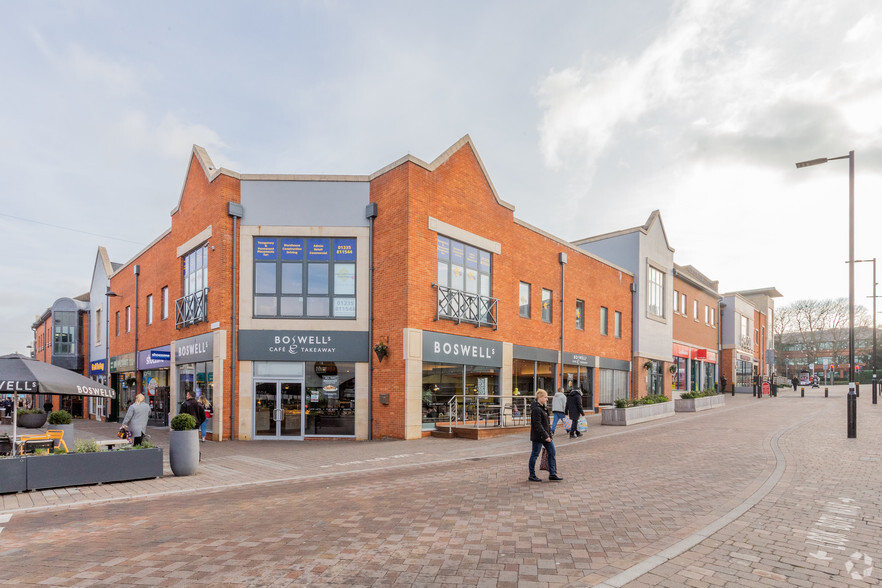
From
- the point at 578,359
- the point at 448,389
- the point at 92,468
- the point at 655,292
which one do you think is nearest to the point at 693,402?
the point at 578,359

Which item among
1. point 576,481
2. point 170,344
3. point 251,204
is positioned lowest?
point 576,481

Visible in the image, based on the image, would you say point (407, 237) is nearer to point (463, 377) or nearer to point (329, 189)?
point (329, 189)

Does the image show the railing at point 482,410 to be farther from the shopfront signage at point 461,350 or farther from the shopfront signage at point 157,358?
the shopfront signage at point 157,358

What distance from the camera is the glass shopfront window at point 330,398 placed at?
16.8 metres

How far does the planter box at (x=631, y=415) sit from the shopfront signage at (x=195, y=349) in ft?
46.1

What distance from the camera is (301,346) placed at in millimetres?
16922

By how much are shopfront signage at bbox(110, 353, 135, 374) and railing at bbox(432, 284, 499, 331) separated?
56.0 ft

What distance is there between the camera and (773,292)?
59719 millimetres

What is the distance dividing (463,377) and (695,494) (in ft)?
34.9

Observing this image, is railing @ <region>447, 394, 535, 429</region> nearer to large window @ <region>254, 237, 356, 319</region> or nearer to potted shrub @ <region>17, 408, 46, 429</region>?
large window @ <region>254, 237, 356, 319</region>

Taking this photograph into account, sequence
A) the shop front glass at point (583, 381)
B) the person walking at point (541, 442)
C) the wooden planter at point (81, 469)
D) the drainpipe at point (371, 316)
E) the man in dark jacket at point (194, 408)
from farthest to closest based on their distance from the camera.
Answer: the shop front glass at point (583, 381), the drainpipe at point (371, 316), the man in dark jacket at point (194, 408), the person walking at point (541, 442), the wooden planter at point (81, 469)

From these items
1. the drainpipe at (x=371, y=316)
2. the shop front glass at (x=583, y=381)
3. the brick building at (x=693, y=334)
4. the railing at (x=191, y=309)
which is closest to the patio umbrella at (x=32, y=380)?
the railing at (x=191, y=309)

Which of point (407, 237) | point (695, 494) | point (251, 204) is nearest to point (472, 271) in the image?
point (407, 237)

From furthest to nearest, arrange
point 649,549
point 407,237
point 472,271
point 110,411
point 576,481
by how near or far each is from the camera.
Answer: point 110,411 → point 472,271 → point 407,237 → point 576,481 → point 649,549
